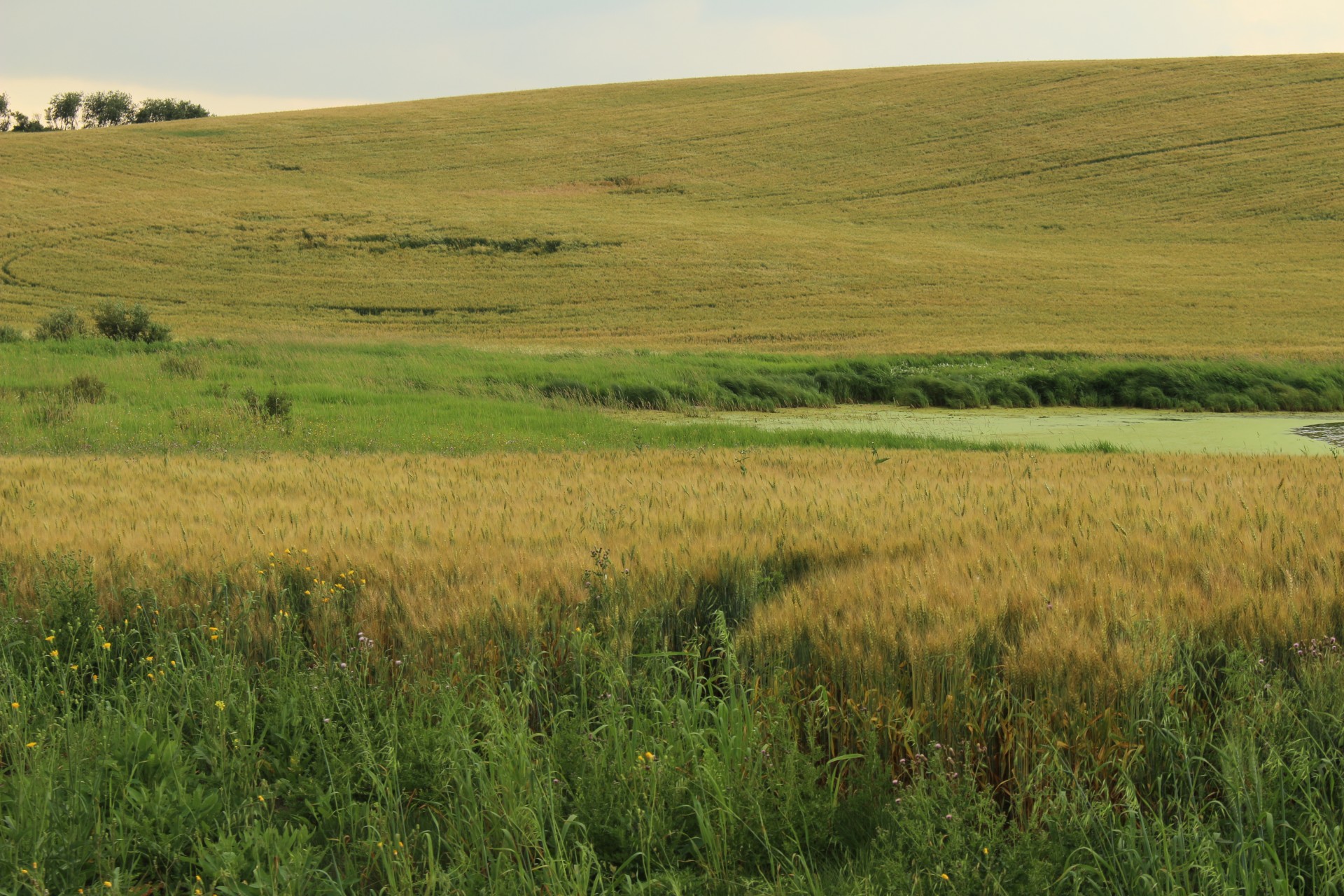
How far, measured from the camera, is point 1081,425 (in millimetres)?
17547

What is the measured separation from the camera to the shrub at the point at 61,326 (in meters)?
22.2

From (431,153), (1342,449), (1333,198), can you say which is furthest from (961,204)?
(1342,449)

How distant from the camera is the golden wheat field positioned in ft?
11.0

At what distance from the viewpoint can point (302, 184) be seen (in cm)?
5028

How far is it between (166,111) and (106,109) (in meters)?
8.22

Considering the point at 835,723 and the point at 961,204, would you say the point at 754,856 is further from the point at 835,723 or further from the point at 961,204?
the point at 961,204

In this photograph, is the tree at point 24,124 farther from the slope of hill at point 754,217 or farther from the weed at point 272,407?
the weed at point 272,407

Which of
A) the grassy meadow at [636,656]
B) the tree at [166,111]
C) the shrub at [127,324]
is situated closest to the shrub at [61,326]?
the shrub at [127,324]

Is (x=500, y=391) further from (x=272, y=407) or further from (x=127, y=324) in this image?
(x=127, y=324)

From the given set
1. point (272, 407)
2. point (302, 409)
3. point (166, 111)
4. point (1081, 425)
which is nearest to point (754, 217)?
point (1081, 425)

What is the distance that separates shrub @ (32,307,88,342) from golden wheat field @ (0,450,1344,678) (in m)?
16.2

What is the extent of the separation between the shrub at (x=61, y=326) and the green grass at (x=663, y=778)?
2176 cm

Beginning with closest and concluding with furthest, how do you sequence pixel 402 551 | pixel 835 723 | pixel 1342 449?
pixel 835 723 → pixel 402 551 → pixel 1342 449

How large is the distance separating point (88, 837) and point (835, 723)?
2.12 metres
